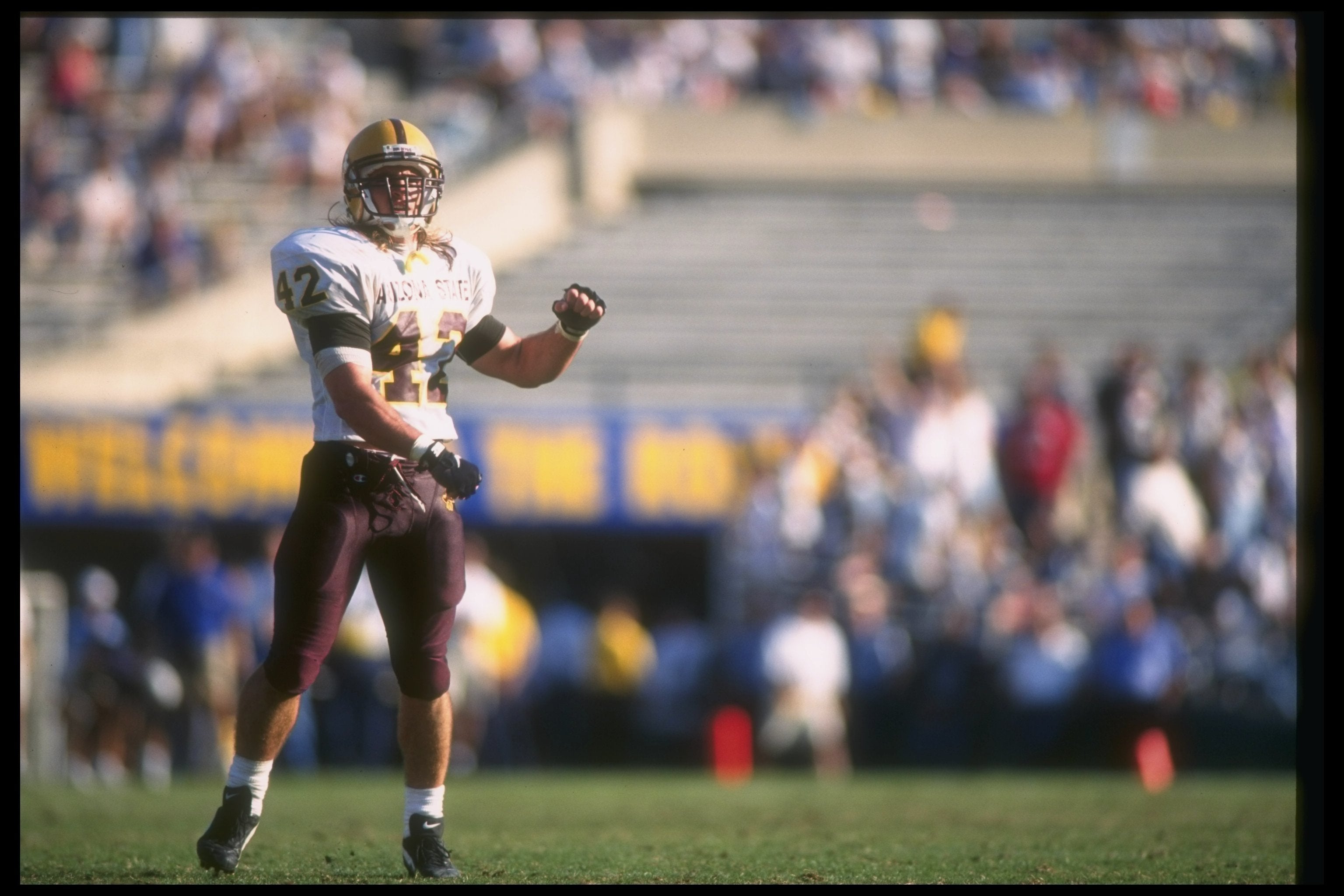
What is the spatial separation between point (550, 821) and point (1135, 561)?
686 cm

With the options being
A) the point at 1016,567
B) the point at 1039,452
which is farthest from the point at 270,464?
the point at 1039,452

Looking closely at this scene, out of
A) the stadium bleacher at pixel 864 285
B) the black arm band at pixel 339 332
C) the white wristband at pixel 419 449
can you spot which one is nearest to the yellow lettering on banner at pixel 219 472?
the stadium bleacher at pixel 864 285

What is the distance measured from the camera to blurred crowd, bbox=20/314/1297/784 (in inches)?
555

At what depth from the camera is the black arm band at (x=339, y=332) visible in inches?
226

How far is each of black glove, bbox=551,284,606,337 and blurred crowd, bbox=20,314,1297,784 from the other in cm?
777

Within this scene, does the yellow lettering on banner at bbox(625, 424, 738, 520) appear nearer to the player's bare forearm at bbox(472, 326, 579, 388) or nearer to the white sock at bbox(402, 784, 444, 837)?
the player's bare forearm at bbox(472, 326, 579, 388)

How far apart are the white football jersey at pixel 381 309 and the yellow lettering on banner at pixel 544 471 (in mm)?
9882

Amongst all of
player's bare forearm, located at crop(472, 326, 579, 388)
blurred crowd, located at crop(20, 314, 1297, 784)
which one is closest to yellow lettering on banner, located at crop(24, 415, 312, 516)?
blurred crowd, located at crop(20, 314, 1297, 784)

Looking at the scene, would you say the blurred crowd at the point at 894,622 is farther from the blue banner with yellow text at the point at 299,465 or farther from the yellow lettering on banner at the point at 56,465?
the yellow lettering on banner at the point at 56,465

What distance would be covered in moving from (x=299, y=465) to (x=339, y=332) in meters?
10.5

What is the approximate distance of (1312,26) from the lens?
5863 millimetres

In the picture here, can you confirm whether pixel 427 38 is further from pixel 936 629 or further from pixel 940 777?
pixel 940 777

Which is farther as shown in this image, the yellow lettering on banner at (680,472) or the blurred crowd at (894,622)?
the yellow lettering on banner at (680,472)
